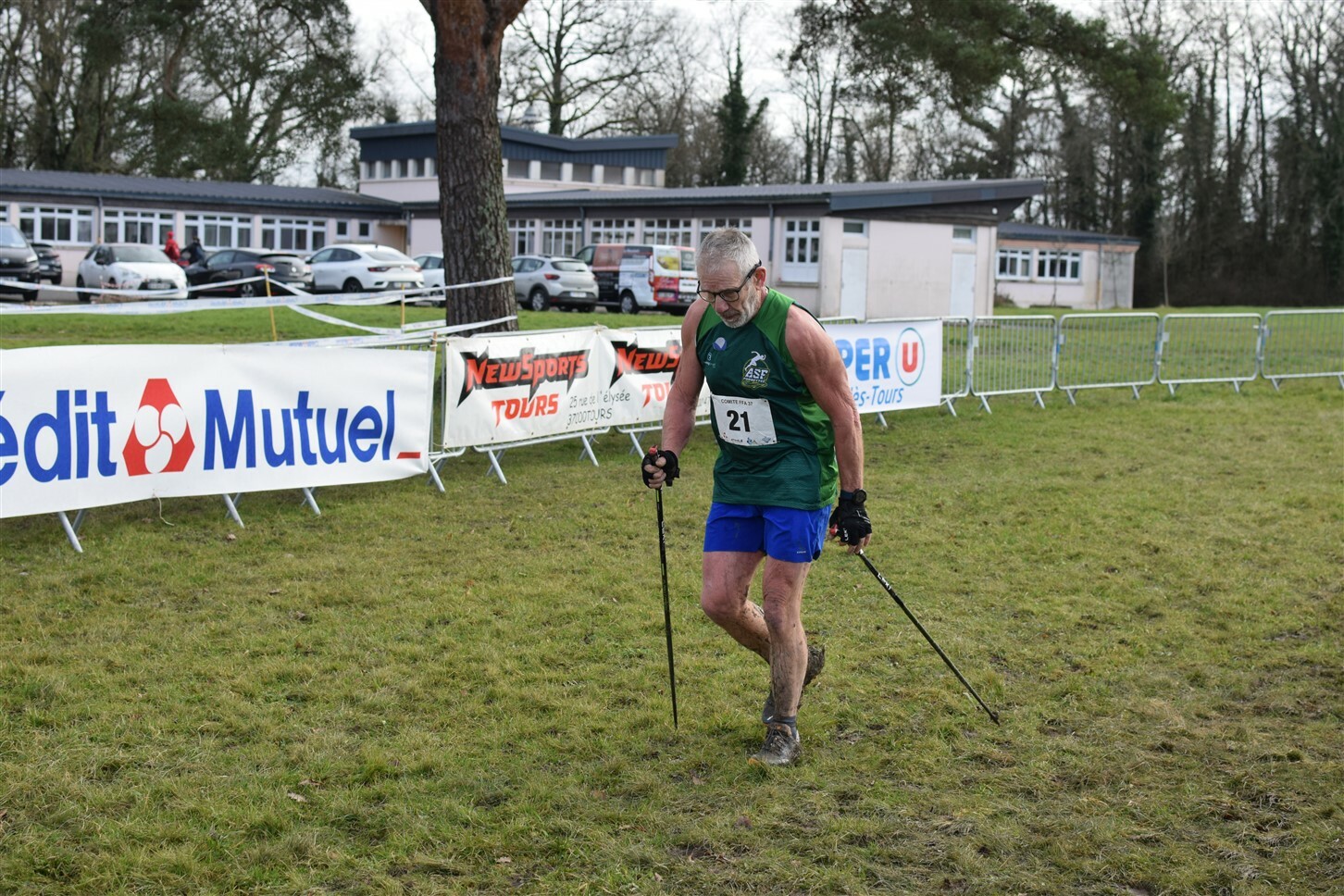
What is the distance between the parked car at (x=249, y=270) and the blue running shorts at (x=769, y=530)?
29.6 m

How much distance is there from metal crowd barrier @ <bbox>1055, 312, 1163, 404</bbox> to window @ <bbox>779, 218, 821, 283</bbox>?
20.4 metres

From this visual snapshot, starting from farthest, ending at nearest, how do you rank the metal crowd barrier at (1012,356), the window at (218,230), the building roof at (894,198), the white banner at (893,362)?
the window at (218,230) → the building roof at (894,198) → the metal crowd barrier at (1012,356) → the white banner at (893,362)

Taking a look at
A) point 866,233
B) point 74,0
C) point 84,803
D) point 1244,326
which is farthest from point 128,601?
point 74,0

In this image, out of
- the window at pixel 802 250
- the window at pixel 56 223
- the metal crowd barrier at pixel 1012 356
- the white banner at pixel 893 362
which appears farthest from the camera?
the window at pixel 56 223

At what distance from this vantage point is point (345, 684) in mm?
5906

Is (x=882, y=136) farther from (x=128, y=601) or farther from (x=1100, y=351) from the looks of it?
(x=128, y=601)

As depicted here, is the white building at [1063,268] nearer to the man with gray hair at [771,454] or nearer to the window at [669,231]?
the window at [669,231]

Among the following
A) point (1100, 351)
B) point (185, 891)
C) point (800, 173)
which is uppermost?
point (800, 173)

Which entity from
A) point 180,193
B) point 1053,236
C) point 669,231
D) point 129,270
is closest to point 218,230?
point 180,193

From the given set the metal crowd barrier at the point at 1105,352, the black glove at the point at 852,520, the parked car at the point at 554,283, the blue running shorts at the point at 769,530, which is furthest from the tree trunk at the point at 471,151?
the parked car at the point at 554,283

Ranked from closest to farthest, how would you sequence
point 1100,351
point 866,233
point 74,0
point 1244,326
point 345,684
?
point 345,684 < point 1100,351 < point 1244,326 < point 866,233 < point 74,0

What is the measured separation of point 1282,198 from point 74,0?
52.7 metres

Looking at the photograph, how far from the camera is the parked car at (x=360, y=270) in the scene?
32.7 m

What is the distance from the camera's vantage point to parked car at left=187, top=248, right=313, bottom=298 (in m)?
33.5
